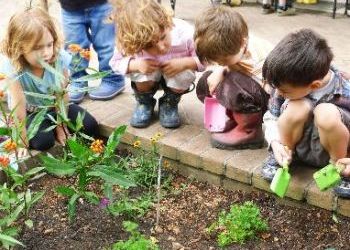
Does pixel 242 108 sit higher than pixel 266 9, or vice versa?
pixel 242 108

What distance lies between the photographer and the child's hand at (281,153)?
7.43 ft

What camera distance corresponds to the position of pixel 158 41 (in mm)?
2627

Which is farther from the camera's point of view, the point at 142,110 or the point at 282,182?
the point at 142,110

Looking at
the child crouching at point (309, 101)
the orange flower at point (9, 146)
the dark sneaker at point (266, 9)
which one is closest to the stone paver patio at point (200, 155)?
the child crouching at point (309, 101)

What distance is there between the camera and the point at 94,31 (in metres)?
3.46

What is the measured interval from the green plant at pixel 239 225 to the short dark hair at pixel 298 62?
0.53 m

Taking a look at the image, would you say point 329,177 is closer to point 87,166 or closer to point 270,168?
point 270,168

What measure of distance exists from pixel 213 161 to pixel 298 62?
0.70 metres

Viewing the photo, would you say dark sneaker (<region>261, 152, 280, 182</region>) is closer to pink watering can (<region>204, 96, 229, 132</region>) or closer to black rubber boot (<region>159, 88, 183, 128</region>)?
pink watering can (<region>204, 96, 229, 132</region>)

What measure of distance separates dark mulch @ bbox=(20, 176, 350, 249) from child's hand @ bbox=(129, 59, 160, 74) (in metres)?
0.62

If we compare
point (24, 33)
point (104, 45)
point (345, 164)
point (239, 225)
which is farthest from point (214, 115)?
point (104, 45)

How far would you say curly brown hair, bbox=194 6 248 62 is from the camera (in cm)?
243

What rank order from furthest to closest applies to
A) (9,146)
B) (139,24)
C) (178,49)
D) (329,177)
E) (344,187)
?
(178,49) → (139,24) → (344,187) → (329,177) → (9,146)

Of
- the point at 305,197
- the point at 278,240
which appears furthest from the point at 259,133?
the point at 278,240
